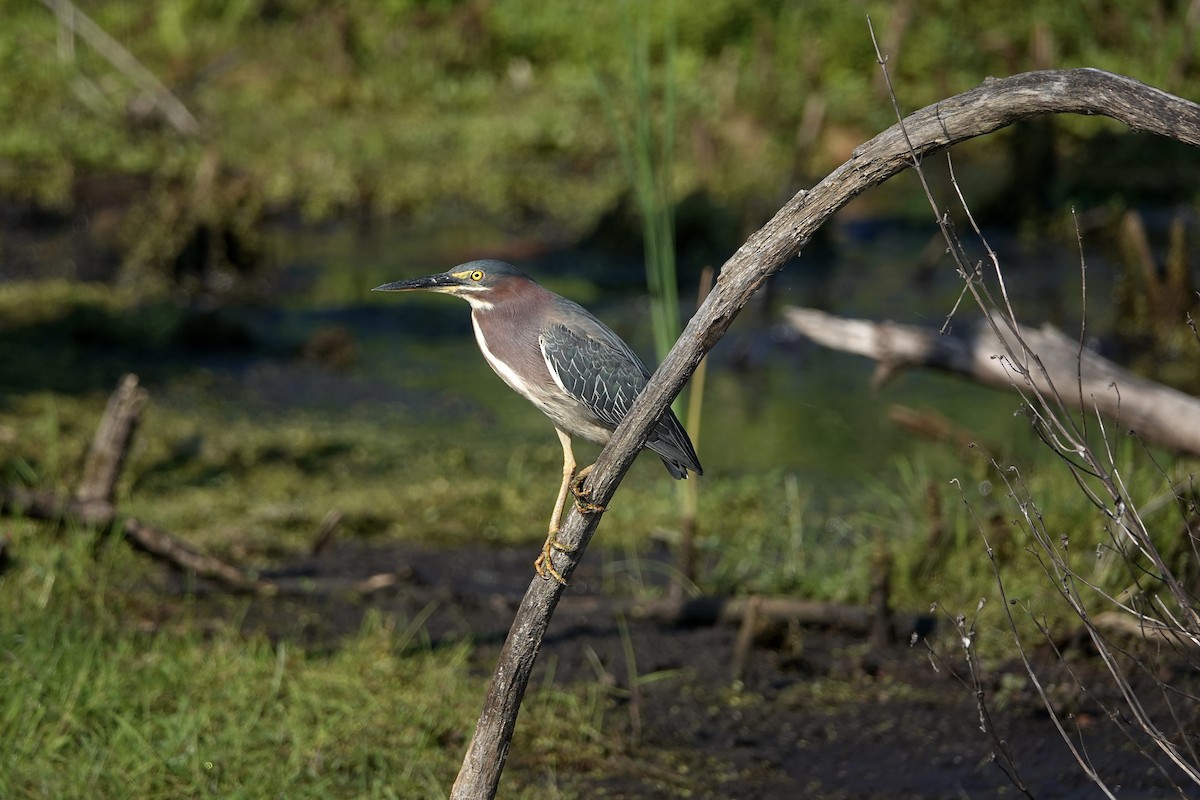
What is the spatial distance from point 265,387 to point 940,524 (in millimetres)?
4449

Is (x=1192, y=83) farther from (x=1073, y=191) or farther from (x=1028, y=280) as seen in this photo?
(x=1028, y=280)

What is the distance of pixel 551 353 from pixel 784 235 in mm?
643

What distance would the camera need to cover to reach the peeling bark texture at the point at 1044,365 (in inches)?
188

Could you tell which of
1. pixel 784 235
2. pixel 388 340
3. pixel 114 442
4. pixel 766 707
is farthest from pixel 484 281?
pixel 388 340

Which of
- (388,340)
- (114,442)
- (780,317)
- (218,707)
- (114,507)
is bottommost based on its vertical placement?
(780,317)

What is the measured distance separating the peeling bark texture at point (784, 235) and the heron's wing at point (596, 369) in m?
0.40

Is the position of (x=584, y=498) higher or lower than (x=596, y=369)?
lower

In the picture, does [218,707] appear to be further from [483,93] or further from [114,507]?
[483,93]

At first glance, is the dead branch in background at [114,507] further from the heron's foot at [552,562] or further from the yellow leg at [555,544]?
the heron's foot at [552,562]

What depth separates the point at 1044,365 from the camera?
4.63m

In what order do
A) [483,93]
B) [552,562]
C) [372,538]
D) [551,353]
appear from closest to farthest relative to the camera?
[552,562] < [551,353] < [372,538] < [483,93]

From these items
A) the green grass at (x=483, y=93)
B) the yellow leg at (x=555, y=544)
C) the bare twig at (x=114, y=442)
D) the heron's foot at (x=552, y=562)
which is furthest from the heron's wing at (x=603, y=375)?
the green grass at (x=483, y=93)

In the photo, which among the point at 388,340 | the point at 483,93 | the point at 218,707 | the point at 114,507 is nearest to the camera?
the point at 218,707

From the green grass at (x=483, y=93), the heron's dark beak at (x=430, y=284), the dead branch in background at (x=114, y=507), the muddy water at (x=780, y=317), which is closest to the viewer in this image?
the heron's dark beak at (x=430, y=284)
